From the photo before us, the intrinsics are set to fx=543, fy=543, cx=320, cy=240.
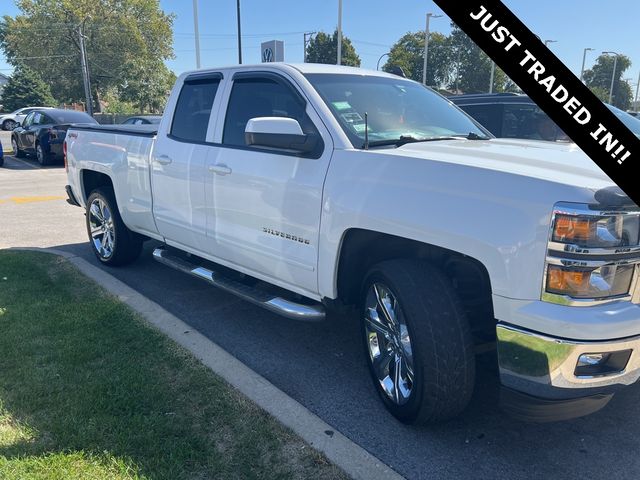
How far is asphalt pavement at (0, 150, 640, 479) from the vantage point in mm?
2795

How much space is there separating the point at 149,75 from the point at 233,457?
60.6m

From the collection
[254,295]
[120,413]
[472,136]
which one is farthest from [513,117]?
[120,413]

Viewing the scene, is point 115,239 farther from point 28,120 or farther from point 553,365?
point 28,120

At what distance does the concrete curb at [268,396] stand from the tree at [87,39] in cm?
5778

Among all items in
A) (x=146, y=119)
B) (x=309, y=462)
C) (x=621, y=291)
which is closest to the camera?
(x=621, y=291)

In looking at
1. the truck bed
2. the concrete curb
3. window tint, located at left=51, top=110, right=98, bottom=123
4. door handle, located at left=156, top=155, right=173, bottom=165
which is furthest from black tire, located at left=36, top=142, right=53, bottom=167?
door handle, located at left=156, top=155, right=173, bottom=165

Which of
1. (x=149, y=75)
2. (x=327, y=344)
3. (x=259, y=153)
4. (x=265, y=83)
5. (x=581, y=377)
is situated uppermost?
(x=149, y=75)

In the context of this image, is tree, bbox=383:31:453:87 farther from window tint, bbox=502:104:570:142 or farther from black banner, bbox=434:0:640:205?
black banner, bbox=434:0:640:205

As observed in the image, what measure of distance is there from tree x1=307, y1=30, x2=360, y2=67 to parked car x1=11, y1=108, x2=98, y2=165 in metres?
51.5

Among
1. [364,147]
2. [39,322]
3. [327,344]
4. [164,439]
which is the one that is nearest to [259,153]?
[364,147]

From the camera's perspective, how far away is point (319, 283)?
136 inches

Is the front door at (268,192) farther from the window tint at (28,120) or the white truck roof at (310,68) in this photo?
the window tint at (28,120)

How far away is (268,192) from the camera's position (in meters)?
3.69

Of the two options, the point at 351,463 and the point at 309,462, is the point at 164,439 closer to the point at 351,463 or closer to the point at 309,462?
the point at 309,462
